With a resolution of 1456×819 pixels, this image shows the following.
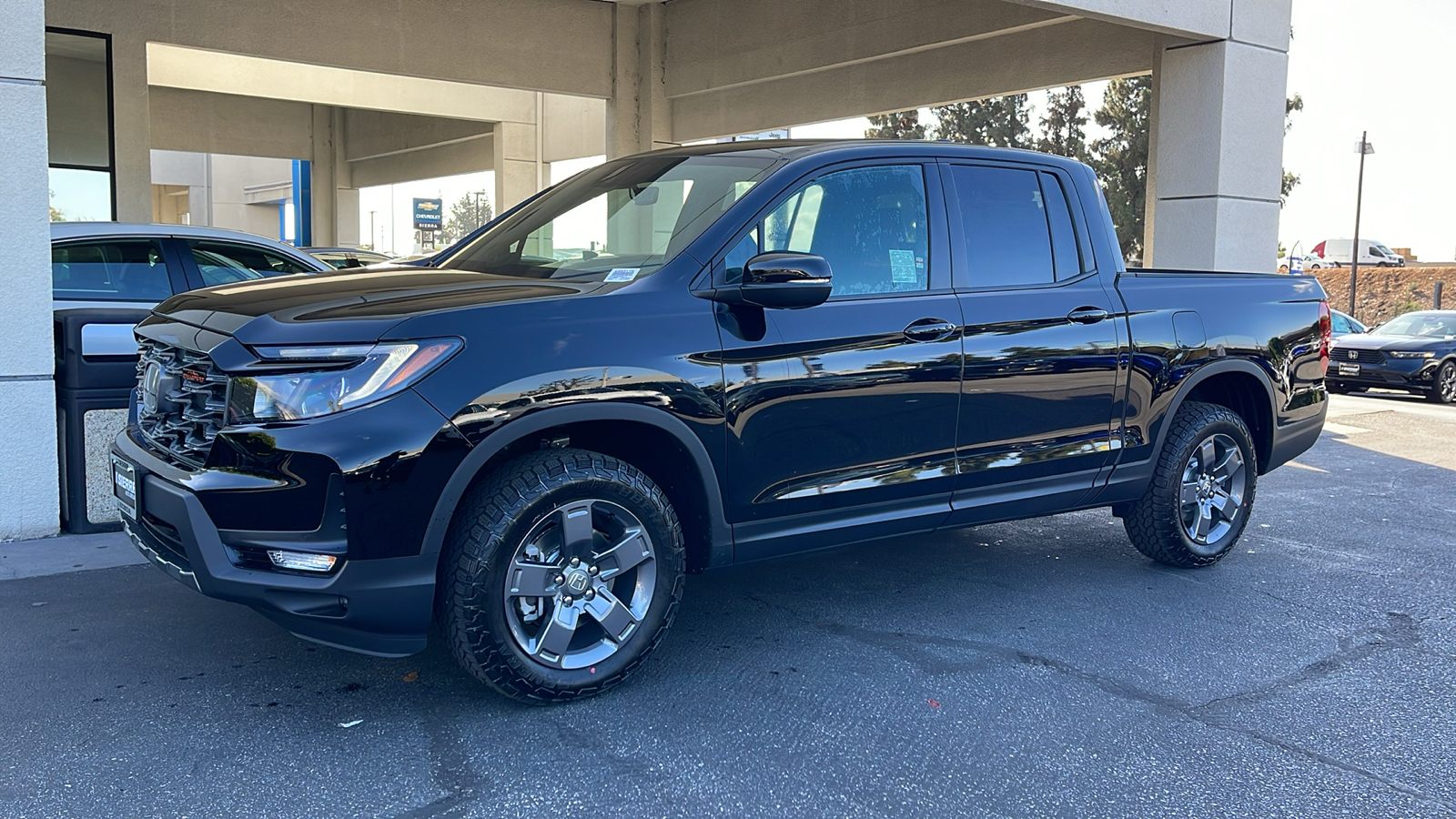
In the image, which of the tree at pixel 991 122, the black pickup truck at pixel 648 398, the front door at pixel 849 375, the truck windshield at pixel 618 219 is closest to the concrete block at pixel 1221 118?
the black pickup truck at pixel 648 398

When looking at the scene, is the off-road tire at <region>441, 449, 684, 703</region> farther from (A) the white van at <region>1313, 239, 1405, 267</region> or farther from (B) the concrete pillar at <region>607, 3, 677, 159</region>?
(A) the white van at <region>1313, 239, 1405, 267</region>

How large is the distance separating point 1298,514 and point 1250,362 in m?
2.34

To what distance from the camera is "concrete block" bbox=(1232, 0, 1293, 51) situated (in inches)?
458

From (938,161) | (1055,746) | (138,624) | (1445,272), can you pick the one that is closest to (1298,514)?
(938,161)

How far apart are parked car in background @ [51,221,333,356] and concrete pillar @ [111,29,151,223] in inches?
342

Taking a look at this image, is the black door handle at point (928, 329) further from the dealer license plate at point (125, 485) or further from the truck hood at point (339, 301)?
the dealer license plate at point (125, 485)

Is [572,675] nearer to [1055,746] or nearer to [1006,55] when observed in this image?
[1055,746]

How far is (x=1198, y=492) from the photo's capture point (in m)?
5.94

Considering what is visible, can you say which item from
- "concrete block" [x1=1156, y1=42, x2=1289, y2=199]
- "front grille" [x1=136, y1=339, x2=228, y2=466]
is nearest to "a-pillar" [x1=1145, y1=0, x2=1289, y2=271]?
"concrete block" [x1=1156, y1=42, x2=1289, y2=199]

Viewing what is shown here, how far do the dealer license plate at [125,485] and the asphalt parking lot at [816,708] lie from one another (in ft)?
2.01

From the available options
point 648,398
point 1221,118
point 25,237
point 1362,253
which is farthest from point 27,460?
point 1362,253

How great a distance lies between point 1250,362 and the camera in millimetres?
5980

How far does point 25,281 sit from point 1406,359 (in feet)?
60.2

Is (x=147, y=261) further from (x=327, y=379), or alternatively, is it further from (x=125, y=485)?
(x=327, y=379)
